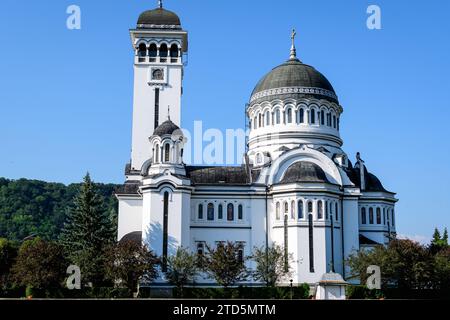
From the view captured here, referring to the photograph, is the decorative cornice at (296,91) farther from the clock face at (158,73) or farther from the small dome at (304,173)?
the clock face at (158,73)

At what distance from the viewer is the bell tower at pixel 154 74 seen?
51250 millimetres

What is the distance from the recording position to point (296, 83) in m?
52.2

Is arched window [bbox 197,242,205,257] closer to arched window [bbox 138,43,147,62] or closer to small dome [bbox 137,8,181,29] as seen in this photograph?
arched window [bbox 138,43,147,62]

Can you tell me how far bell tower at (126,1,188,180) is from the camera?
168 feet

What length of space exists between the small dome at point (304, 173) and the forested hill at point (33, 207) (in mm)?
62370

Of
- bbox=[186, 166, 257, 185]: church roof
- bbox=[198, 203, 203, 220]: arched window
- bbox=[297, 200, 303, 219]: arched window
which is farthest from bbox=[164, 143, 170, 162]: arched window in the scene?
bbox=[297, 200, 303, 219]: arched window

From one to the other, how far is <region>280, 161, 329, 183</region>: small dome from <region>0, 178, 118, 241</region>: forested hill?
62370 millimetres

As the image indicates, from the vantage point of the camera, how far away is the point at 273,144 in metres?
51.7

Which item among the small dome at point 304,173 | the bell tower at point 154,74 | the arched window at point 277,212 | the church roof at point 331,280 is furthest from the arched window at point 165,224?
the church roof at point 331,280

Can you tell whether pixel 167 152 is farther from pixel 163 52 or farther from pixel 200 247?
pixel 163 52

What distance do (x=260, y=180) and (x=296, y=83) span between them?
9497mm

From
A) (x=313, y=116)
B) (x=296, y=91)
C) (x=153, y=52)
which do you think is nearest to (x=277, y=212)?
(x=313, y=116)
